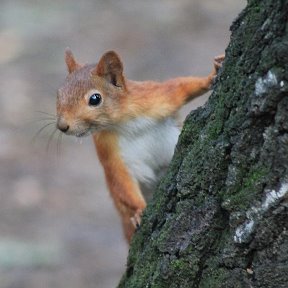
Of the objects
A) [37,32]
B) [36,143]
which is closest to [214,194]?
[36,143]

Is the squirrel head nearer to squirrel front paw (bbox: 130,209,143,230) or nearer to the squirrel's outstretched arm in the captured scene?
the squirrel's outstretched arm

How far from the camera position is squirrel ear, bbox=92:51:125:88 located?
121 inches

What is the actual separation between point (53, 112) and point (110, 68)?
151 inches

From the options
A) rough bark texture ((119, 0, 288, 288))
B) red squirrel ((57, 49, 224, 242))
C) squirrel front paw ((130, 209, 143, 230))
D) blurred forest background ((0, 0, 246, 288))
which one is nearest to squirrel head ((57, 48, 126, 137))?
red squirrel ((57, 49, 224, 242))

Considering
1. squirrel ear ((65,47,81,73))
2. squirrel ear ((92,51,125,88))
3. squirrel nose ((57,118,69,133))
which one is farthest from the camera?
squirrel ear ((65,47,81,73))

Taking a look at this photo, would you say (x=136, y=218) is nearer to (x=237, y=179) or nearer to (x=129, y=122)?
(x=129, y=122)

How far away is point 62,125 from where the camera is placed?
9.59ft

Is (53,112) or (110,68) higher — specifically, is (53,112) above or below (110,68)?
above

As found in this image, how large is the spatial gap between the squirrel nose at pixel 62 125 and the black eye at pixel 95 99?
0.20 m

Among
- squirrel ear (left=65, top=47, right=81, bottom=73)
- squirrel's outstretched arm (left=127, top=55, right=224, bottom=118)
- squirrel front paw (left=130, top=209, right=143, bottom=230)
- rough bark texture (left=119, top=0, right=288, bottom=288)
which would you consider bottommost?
rough bark texture (left=119, top=0, right=288, bottom=288)

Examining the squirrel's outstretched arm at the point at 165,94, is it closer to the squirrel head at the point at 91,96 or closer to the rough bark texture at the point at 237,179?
the squirrel head at the point at 91,96

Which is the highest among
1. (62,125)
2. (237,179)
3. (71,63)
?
(71,63)

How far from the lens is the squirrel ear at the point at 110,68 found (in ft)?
10.1

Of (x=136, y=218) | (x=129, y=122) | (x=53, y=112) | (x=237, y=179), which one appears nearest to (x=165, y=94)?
(x=129, y=122)
